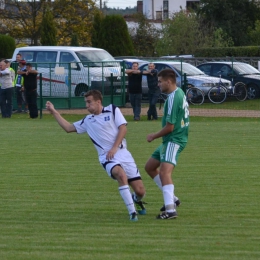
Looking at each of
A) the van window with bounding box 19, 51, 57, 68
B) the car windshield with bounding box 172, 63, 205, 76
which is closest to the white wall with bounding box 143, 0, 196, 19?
the car windshield with bounding box 172, 63, 205, 76

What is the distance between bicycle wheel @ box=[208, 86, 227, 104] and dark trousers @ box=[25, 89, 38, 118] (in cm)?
746

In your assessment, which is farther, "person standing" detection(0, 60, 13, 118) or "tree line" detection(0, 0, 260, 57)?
"tree line" detection(0, 0, 260, 57)

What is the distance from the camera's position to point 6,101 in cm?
2558

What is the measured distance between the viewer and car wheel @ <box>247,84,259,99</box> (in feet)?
99.3

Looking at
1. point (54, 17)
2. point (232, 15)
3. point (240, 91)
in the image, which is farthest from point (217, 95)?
point (232, 15)

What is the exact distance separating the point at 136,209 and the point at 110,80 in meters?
19.2

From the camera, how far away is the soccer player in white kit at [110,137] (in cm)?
841

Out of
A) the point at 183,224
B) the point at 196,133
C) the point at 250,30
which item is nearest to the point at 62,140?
the point at 196,133

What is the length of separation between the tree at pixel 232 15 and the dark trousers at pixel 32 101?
122ft

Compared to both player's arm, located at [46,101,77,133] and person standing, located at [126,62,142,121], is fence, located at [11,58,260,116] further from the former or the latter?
player's arm, located at [46,101,77,133]

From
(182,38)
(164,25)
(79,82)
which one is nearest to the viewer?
(79,82)

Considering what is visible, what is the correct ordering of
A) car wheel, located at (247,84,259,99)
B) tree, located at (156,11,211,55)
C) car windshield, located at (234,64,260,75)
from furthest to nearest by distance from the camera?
tree, located at (156,11,211,55)
car windshield, located at (234,64,260,75)
car wheel, located at (247,84,259,99)

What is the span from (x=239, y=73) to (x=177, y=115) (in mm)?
25022

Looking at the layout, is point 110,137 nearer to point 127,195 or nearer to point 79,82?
point 127,195
